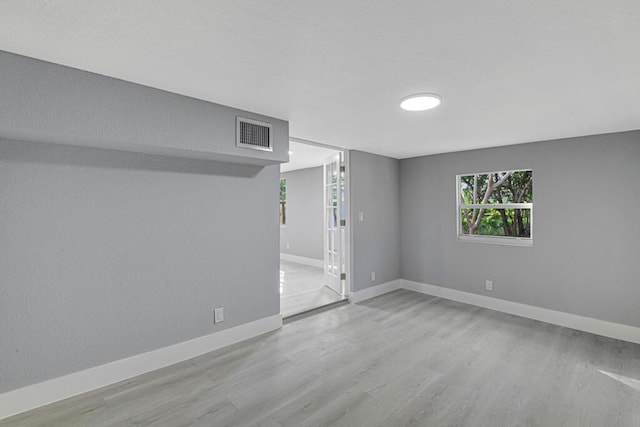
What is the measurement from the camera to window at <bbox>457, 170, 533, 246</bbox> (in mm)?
3998

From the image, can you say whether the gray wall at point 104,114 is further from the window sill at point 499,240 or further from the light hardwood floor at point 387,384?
the window sill at point 499,240

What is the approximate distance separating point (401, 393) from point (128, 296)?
2218 millimetres

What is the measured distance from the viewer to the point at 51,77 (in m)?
1.88

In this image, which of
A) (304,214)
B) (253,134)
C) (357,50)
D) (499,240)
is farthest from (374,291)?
(357,50)

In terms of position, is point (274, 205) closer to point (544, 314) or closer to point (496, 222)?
point (496, 222)

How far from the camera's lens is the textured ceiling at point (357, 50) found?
4.49ft

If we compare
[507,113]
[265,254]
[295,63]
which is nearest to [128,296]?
[265,254]

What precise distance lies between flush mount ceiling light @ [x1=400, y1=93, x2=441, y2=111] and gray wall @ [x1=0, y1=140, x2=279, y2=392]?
158 cm

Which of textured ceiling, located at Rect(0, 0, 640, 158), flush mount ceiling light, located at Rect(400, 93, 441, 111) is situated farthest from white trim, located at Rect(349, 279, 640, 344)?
flush mount ceiling light, located at Rect(400, 93, 441, 111)

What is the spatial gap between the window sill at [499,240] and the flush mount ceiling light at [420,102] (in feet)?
8.22

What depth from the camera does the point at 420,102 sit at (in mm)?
2447

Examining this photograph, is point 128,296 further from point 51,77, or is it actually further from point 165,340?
point 51,77

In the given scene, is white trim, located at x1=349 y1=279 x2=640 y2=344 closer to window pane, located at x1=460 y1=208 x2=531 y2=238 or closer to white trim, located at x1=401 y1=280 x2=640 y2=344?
white trim, located at x1=401 y1=280 x2=640 y2=344

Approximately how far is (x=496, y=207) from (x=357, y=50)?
11.3ft
